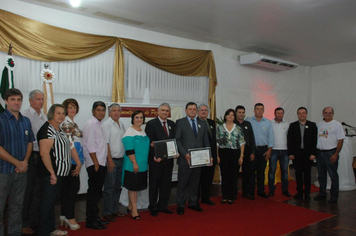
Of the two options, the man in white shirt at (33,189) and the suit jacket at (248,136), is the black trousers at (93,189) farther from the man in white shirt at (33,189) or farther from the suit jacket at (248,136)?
the suit jacket at (248,136)

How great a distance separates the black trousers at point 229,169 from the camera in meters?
4.48

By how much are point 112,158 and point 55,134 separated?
911 mm

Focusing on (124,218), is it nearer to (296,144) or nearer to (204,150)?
(204,150)

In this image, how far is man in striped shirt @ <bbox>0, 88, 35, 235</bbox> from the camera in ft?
8.77

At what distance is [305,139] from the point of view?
478 cm

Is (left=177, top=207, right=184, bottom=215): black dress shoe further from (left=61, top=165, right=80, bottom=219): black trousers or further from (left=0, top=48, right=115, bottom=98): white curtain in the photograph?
(left=0, top=48, right=115, bottom=98): white curtain

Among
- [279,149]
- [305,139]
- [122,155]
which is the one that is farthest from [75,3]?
[305,139]

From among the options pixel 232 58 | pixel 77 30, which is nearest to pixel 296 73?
pixel 232 58

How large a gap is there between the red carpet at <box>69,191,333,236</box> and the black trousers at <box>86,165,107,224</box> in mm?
174

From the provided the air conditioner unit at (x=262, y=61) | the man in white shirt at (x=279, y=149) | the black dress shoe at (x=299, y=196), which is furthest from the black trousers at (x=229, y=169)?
the air conditioner unit at (x=262, y=61)

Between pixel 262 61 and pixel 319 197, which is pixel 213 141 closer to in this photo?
pixel 319 197

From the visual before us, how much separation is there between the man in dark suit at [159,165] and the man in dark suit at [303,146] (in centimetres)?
211

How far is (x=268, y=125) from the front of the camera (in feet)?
16.0

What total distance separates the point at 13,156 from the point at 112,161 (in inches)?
42.4
